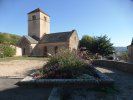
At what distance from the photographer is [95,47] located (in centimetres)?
4116

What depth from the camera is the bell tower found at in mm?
50719

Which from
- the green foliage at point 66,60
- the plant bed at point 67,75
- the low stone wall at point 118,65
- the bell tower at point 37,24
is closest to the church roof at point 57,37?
the bell tower at point 37,24

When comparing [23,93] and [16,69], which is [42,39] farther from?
[23,93]

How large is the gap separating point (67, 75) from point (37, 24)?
144 feet

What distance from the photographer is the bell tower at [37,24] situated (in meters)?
50.7

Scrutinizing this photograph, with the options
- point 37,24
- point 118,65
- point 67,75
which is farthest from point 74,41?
point 67,75

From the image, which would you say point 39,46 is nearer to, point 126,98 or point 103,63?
point 103,63

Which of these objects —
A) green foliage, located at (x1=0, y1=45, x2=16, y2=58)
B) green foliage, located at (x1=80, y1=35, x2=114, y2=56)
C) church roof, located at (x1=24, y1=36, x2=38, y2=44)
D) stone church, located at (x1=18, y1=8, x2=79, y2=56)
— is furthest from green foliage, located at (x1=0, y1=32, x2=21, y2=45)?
green foliage, located at (x1=80, y1=35, x2=114, y2=56)

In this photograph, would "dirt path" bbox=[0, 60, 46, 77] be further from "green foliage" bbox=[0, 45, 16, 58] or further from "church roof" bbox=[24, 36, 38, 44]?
"church roof" bbox=[24, 36, 38, 44]

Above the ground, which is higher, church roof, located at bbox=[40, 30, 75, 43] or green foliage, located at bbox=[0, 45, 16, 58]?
church roof, located at bbox=[40, 30, 75, 43]

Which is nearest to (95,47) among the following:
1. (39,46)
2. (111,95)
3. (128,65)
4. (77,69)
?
(39,46)

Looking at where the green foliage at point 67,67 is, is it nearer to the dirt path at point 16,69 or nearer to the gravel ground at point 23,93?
the gravel ground at point 23,93

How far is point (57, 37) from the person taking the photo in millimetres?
47625

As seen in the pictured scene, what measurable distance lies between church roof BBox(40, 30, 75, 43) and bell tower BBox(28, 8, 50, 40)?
1.73 metres
